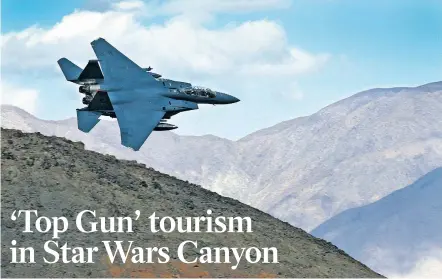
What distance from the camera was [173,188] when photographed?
5800 cm

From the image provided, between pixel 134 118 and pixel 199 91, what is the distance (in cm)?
683

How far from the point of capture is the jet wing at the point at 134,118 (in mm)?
57531

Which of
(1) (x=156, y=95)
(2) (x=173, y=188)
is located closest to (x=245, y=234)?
(2) (x=173, y=188)

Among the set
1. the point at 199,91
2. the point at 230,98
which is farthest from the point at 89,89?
the point at 230,98

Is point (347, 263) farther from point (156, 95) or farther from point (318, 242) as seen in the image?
point (156, 95)

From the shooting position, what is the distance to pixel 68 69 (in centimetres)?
6525

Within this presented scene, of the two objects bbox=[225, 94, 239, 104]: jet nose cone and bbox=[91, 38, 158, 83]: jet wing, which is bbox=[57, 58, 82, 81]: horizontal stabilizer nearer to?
bbox=[91, 38, 158, 83]: jet wing

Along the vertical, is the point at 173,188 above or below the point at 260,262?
above

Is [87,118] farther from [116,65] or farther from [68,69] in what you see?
[68,69]

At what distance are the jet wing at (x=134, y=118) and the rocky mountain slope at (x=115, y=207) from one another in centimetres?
230

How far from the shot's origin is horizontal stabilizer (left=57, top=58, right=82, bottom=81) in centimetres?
6481

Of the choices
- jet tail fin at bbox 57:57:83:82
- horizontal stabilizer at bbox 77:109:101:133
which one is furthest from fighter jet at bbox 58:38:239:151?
jet tail fin at bbox 57:57:83:82

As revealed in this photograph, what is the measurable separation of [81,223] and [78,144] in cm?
1139

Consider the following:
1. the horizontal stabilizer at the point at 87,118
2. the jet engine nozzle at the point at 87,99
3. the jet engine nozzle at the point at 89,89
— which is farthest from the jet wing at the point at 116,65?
the horizontal stabilizer at the point at 87,118
